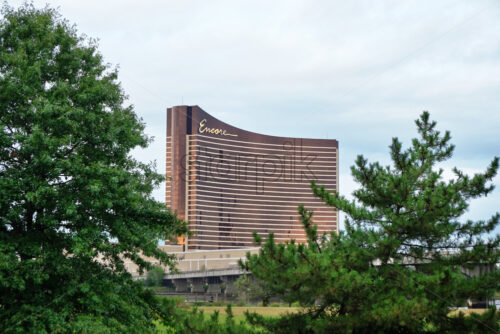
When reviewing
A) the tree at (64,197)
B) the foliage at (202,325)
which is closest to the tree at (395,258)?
the foliage at (202,325)

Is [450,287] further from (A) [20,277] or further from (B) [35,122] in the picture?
(B) [35,122]

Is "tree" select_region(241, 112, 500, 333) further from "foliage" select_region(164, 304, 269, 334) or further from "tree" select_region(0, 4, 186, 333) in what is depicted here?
"tree" select_region(0, 4, 186, 333)

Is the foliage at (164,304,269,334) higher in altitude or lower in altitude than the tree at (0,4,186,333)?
lower

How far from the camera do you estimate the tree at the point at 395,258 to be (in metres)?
13.4

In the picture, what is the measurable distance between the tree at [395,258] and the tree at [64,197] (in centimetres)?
706

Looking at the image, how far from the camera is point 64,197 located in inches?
757

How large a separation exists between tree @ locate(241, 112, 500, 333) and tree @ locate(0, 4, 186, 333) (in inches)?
278

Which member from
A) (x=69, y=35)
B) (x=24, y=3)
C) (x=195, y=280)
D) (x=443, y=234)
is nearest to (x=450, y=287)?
(x=443, y=234)

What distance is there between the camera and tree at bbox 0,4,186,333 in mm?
18516

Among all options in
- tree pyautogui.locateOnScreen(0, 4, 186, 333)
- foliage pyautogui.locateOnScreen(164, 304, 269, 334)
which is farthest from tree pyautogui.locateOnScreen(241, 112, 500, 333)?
tree pyautogui.locateOnScreen(0, 4, 186, 333)

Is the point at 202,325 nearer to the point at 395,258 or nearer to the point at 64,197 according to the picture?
the point at 395,258

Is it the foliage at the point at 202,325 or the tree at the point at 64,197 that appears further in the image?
the tree at the point at 64,197

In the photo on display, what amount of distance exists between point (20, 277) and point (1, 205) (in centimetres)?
288

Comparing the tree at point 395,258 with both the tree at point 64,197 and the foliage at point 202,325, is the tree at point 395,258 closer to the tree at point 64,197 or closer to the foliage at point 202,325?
the foliage at point 202,325
